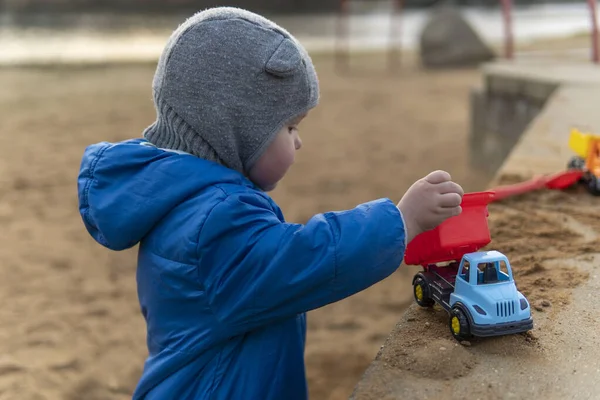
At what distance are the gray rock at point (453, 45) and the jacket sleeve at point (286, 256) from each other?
11641 millimetres

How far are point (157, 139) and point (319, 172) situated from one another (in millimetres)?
4486

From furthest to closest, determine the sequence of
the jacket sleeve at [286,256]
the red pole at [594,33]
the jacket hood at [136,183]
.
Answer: the red pole at [594,33]
the jacket hood at [136,183]
the jacket sleeve at [286,256]

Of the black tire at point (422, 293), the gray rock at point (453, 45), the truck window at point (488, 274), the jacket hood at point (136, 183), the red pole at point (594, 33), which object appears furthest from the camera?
the gray rock at point (453, 45)

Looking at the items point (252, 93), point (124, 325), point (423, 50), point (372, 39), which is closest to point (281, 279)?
point (252, 93)

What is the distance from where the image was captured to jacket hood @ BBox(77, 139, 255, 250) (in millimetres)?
1394

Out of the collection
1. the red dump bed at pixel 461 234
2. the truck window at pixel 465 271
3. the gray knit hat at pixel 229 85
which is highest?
the gray knit hat at pixel 229 85

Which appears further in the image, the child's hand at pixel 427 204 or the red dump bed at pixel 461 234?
the red dump bed at pixel 461 234

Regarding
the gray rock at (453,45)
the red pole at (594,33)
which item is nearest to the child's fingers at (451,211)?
the red pole at (594,33)

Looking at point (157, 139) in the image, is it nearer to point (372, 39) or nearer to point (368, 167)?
point (368, 167)

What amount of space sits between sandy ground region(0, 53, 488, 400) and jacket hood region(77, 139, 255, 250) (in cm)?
155

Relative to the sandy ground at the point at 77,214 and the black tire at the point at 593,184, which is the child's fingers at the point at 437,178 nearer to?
the black tire at the point at 593,184

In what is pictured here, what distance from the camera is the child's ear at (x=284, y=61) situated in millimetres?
1404

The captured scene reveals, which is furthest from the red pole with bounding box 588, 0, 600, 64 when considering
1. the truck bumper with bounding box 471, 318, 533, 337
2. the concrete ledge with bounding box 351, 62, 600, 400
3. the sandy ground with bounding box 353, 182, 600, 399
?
the truck bumper with bounding box 471, 318, 533, 337

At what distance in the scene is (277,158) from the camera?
4.94 ft
